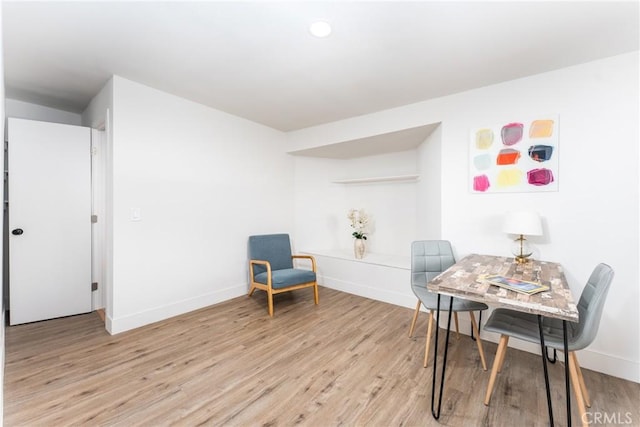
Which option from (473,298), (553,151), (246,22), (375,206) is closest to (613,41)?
(553,151)

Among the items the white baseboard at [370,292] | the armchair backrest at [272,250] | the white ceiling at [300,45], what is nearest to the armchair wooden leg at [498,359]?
the white baseboard at [370,292]

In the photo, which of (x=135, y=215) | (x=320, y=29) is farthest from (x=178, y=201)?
(x=320, y=29)

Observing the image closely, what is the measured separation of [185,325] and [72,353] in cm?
85

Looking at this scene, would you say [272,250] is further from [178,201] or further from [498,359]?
[498,359]

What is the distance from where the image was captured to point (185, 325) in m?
2.80

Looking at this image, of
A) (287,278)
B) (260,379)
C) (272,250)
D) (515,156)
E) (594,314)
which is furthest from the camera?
(272,250)

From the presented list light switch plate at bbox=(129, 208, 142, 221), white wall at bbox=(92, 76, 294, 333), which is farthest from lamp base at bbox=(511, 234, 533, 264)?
light switch plate at bbox=(129, 208, 142, 221)

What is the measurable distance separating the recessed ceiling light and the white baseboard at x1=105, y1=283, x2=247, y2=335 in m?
2.92

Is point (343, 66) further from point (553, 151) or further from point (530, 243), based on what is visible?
point (530, 243)

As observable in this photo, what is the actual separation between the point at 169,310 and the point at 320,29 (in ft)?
9.80

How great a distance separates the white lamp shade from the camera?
7.01ft

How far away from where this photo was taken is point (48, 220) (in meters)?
2.87

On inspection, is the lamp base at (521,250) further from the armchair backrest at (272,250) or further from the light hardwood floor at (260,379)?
the armchair backrest at (272,250)

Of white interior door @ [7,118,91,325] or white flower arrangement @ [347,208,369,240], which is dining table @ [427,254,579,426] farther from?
white interior door @ [7,118,91,325]
